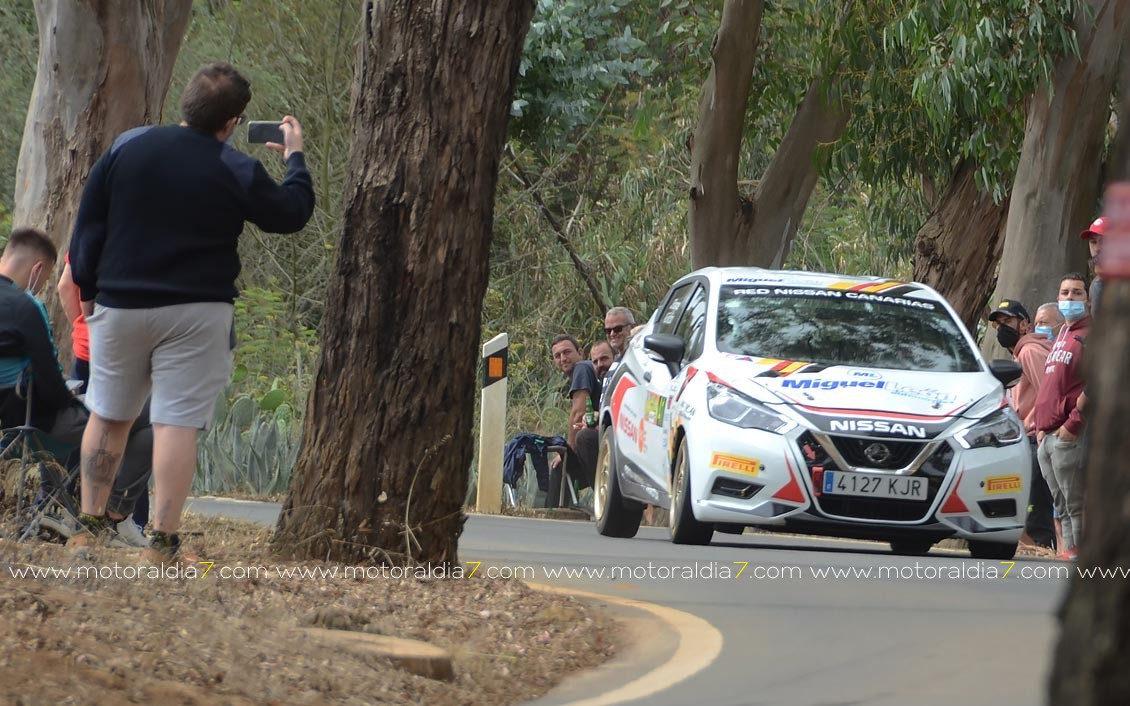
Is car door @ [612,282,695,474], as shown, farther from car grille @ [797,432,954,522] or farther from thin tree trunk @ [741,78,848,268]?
thin tree trunk @ [741,78,848,268]

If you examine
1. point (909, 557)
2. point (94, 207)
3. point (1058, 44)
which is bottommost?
point (909, 557)

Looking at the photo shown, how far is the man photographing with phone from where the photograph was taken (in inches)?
286

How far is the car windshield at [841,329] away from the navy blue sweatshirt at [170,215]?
14.4ft

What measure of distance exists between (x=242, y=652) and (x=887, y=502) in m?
5.37

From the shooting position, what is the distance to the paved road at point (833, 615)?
6.18 m

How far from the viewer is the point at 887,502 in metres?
10.2

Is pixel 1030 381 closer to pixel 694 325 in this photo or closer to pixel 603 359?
pixel 694 325

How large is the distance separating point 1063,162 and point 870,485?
8.65m

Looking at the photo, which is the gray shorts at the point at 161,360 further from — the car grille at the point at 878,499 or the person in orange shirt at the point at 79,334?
the car grille at the point at 878,499

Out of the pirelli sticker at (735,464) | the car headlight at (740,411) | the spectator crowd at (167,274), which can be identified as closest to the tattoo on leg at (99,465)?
the spectator crowd at (167,274)

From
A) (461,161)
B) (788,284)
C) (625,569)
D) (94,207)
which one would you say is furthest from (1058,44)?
(94,207)

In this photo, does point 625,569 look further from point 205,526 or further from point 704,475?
point 205,526

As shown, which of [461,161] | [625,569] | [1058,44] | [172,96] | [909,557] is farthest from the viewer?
[172,96]

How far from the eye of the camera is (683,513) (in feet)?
35.4
